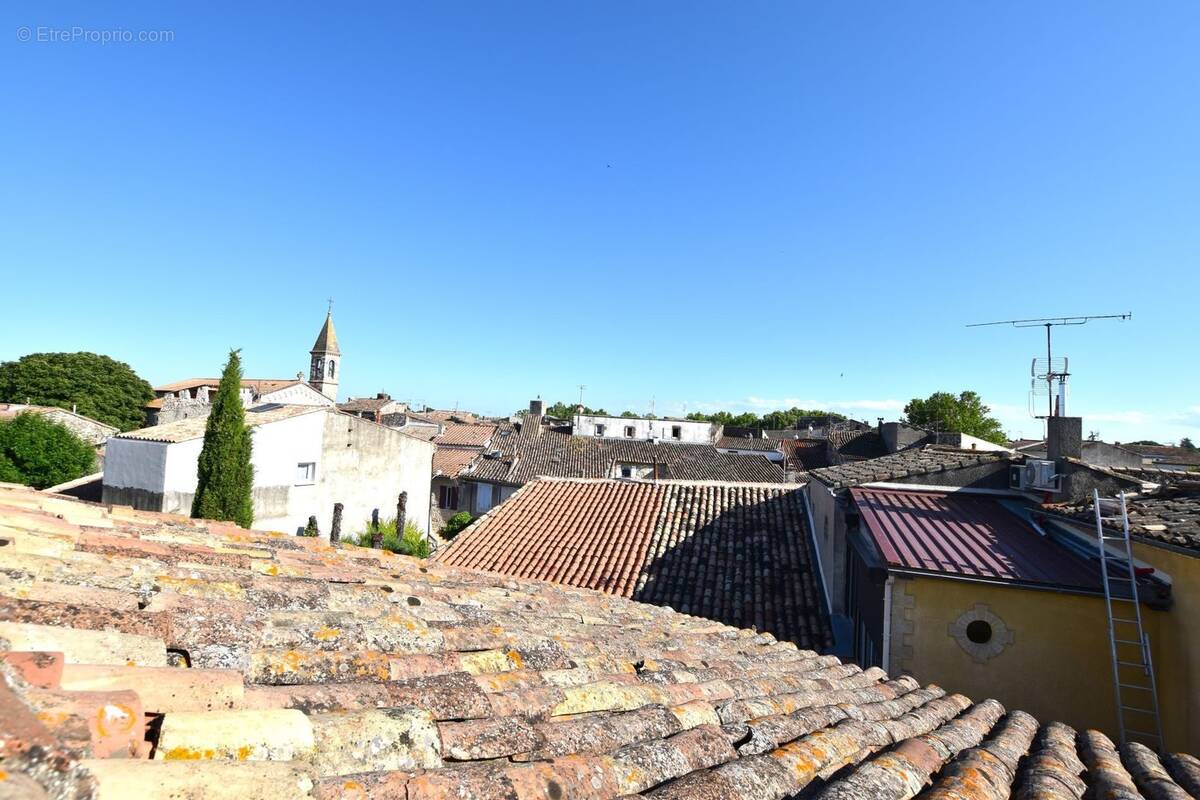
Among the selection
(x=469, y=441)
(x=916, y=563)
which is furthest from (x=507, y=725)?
(x=469, y=441)

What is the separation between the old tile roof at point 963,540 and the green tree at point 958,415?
55094 millimetres

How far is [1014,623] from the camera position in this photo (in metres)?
7.88

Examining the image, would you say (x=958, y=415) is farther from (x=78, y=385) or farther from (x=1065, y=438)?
(x=78, y=385)

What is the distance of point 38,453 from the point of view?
97.8 feet

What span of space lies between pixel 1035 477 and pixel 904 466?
7.49ft

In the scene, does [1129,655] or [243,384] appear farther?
[243,384]

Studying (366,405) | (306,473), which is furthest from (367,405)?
(306,473)

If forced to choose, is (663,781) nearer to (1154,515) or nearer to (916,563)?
(916,563)

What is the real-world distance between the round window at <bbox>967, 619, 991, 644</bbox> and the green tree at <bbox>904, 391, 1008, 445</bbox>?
58.5 meters

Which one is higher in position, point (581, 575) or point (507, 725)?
point (507, 725)

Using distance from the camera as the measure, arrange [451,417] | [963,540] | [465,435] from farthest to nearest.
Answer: [451,417] → [465,435] → [963,540]

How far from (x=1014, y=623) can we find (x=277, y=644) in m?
8.55

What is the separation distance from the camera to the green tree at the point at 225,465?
16875 mm

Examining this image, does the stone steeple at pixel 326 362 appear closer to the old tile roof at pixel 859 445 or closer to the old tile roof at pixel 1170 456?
the old tile roof at pixel 859 445
